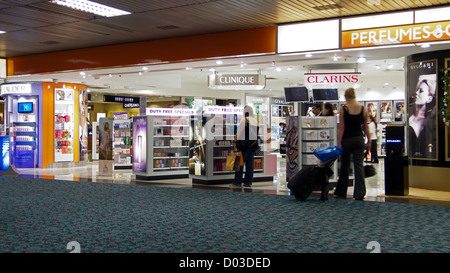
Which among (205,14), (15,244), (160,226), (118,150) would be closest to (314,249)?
(160,226)

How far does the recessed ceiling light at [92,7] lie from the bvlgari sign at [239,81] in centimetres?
372

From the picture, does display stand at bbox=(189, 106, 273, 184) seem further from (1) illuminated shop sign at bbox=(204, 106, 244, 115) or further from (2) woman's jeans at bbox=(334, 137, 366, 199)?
(2) woman's jeans at bbox=(334, 137, 366, 199)

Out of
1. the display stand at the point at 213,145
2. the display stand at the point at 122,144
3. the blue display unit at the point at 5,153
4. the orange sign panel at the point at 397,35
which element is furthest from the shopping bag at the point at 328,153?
the display stand at the point at 122,144

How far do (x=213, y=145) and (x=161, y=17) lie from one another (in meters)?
2.73

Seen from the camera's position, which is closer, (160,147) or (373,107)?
(160,147)

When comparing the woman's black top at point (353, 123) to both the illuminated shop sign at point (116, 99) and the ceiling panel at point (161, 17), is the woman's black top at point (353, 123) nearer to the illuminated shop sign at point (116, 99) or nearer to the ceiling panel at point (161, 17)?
the ceiling panel at point (161, 17)

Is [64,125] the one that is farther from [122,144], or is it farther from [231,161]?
[231,161]

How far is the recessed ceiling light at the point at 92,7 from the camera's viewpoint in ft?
26.1

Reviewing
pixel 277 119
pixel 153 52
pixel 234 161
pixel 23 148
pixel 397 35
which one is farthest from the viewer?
pixel 277 119

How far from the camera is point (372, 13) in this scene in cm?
854

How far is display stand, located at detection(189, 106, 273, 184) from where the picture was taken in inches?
398

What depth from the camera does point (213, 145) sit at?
10.2 meters

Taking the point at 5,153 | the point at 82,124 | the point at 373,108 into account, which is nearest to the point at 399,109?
the point at 373,108

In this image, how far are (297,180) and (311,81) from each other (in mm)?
5721
